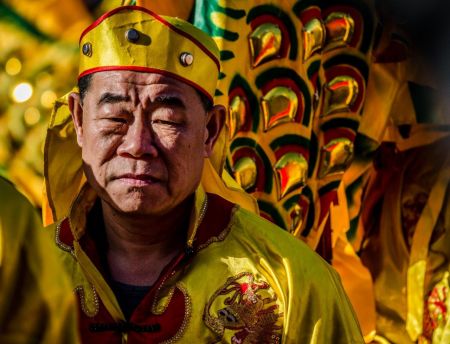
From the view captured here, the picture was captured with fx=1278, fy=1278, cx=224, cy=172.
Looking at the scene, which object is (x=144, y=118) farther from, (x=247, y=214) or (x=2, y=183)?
(x=2, y=183)

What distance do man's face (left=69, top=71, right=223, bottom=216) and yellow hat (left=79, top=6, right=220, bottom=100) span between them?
0.06 feet

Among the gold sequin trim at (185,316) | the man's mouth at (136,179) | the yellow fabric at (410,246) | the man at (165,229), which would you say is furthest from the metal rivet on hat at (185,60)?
the yellow fabric at (410,246)

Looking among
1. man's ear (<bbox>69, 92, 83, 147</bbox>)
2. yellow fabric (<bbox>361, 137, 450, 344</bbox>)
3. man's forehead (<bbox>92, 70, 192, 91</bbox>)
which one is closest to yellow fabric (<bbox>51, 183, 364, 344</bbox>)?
man's ear (<bbox>69, 92, 83, 147</bbox>)

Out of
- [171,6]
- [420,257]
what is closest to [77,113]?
[171,6]

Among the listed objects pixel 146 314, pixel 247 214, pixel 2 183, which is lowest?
pixel 146 314

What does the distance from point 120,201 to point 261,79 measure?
1.03 metres

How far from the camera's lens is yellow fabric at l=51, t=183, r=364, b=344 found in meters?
2.15

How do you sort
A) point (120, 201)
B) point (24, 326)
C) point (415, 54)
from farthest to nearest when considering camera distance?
point (415, 54), point (120, 201), point (24, 326)

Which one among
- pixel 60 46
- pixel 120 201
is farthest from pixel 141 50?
pixel 60 46

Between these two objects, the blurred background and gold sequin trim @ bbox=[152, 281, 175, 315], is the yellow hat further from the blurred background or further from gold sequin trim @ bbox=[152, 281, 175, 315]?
the blurred background

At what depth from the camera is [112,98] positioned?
212 cm

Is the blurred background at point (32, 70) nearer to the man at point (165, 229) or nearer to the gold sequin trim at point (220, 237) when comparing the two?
the man at point (165, 229)

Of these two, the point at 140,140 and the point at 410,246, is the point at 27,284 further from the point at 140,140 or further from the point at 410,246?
the point at 410,246

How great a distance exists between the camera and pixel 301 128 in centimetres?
314
